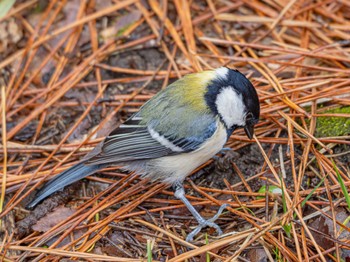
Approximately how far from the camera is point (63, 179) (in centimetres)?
257

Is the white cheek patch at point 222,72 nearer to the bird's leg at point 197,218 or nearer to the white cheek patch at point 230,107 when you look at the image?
the white cheek patch at point 230,107

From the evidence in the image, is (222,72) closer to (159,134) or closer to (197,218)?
(159,134)

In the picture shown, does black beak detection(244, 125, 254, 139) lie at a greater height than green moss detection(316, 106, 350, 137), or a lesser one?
greater

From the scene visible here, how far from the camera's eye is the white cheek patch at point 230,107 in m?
2.44

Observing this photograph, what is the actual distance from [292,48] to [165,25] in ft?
2.74

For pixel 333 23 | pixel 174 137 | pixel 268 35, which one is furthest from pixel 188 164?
pixel 333 23

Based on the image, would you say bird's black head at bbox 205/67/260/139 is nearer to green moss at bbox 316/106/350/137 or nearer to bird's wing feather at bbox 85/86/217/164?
bird's wing feather at bbox 85/86/217/164

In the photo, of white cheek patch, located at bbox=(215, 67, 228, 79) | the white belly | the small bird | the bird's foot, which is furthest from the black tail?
white cheek patch, located at bbox=(215, 67, 228, 79)

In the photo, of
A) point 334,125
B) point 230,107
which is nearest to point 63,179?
point 230,107

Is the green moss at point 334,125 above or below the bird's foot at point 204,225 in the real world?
below

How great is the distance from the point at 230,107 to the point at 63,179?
0.90 m

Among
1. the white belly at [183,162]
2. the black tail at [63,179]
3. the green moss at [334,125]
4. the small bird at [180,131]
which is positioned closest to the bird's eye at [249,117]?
the small bird at [180,131]

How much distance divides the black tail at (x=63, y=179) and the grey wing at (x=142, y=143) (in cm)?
7

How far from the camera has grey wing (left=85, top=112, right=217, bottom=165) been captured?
2.44m
